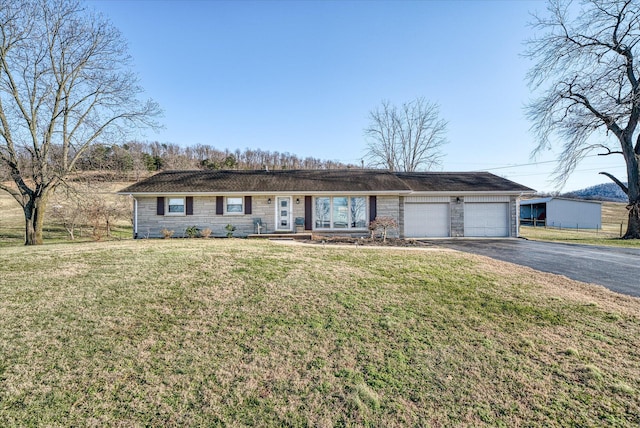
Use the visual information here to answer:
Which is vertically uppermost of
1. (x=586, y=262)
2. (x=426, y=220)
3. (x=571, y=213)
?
(x=571, y=213)

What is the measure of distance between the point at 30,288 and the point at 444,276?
27.5ft

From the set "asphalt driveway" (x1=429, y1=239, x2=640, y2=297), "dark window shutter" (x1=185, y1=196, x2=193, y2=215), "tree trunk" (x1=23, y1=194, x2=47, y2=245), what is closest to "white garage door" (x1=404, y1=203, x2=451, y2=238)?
"asphalt driveway" (x1=429, y1=239, x2=640, y2=297)

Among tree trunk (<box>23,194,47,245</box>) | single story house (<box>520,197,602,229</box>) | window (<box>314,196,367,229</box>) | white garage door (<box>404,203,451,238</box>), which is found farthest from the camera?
single story house (<box>520,197,602,229</box>)

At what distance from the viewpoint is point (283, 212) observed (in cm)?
1498

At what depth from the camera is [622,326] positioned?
15.2 ft

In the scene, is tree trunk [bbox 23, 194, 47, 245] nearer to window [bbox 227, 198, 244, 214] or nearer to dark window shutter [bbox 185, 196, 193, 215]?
dark window shutter [bbox 185, 196, 193, 215]

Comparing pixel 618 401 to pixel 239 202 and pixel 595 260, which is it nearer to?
pixel 595 260

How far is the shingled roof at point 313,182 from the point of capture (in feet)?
48.4

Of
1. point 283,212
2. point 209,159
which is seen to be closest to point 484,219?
point 283,212

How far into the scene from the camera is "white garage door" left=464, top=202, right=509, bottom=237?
1598cm

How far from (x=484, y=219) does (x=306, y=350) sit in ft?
50.0

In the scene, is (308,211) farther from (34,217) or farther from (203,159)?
(203,159)

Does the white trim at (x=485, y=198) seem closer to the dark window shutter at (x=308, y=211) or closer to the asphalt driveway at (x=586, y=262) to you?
the asphalt driveway at (x=586, y=262)

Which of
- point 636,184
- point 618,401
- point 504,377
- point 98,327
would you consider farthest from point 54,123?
point 636,184
